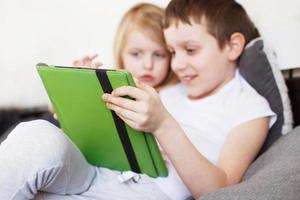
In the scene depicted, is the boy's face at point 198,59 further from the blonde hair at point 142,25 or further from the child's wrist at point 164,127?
the child's wrist at point 164,127

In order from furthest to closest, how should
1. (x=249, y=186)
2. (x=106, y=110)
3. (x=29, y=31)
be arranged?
(x=29, y=31) → (x=106, y=110) → (x=249, y=186)

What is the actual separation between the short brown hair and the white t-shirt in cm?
12

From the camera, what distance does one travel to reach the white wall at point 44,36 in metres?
1.44

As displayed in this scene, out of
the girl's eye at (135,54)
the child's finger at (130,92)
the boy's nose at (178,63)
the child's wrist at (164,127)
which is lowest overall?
the child's wrist at (164,127)

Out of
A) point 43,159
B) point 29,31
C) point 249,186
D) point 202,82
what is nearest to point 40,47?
point 29,31

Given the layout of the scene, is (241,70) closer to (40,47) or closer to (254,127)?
(254,127)

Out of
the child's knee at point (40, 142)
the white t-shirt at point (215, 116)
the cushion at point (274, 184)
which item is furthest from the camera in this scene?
the white t-shirt at point (215, 116)

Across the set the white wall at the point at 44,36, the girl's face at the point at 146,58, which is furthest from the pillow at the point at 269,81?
the white wall at the point at 44,36

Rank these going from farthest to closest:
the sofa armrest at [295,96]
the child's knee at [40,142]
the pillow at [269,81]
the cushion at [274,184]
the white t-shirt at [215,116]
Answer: the sofa armrest at [295,96]
the pillow at [269,81]
the white t-shirt at [215,116]
the child's knee at [40,142]
the cushion at [274,184]

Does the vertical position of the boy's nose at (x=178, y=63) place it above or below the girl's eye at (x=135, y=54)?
below

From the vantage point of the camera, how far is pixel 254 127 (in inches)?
37.2

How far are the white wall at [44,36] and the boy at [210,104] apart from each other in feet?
1.26

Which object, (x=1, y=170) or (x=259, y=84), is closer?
(x=1, y=170)

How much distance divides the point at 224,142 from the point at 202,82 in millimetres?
196
